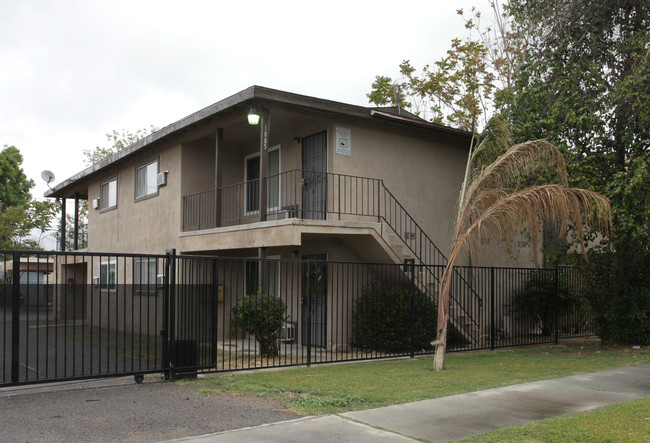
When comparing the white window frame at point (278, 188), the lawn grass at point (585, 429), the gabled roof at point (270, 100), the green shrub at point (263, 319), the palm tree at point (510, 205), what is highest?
the gabled roof at point (270, 100)

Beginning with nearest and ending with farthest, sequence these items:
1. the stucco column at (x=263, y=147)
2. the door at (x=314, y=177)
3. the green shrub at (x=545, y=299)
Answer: the stucco column at (x=263, y=147)
the door at (x=314, y=177)
the green shrub at (x=545, y=299)

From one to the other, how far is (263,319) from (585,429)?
691 centimetres

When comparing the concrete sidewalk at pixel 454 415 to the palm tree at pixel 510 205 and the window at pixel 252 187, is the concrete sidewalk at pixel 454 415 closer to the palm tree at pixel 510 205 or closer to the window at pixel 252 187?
the palm tree at pixel 510 205

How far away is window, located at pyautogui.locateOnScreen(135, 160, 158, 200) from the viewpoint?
60.0 feet

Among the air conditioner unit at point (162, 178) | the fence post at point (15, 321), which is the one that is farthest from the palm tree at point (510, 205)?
the air conditioner unit at point (162, 178)

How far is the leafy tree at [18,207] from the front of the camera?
119ft

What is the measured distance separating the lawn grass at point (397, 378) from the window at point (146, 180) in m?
10.1

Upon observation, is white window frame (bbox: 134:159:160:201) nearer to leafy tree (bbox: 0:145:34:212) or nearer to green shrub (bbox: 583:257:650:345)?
green shrub (bbox: 583:257:650:345)

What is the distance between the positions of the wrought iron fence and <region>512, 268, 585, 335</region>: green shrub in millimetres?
27

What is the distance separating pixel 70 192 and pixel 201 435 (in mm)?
22583

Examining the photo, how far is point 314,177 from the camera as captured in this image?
49.4 ft

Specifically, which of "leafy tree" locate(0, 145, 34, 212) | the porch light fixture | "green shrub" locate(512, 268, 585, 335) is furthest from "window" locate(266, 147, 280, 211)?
"leafy tree" locate(0, 145, 34, 212)

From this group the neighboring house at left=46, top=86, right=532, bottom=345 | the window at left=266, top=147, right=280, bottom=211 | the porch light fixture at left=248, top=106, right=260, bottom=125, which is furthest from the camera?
the window at left=266, top=147, right=280, bottom=211

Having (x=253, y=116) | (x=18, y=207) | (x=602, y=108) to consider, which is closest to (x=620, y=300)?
(x=602, y=108)
